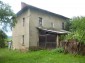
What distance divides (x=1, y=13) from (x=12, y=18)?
7.44ft

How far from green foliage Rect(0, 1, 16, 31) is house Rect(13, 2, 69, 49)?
6.92 metres

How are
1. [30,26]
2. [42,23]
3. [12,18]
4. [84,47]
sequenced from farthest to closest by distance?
[42,23] < [30,26] < [12,18] < [84,47]

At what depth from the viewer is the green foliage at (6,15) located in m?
22.3

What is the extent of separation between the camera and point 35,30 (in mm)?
31438

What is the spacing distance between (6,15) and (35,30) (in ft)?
31.0

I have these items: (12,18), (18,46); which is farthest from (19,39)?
(12,18)

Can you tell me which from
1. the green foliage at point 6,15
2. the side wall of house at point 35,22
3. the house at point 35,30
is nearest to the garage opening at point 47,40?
the house at point 35,30

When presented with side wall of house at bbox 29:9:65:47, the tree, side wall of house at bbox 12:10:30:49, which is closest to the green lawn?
the tree

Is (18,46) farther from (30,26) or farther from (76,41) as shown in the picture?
(76,41)

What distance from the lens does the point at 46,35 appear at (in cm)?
3103

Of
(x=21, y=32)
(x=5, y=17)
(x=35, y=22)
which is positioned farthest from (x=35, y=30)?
(x=5, y=17)

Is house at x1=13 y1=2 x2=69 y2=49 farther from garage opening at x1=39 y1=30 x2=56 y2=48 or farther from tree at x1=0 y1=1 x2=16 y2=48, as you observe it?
tree at x1=0 y1=1 x2=16 y2=48

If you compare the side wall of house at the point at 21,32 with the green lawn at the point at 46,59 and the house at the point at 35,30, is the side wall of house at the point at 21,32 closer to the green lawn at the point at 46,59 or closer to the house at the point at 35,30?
the house at the point at 35,30

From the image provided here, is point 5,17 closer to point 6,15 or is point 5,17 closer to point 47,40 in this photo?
point 6,15
